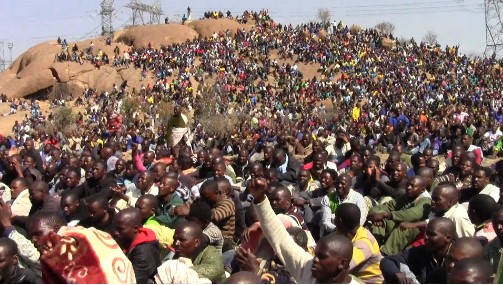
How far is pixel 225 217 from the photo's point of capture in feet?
17.9

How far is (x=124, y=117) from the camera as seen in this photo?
3091cm

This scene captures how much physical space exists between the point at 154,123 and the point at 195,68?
11.0 metres

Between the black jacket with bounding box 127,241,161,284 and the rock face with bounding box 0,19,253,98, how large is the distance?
114 feet

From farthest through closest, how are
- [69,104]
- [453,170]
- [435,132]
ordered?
[69,104], [435,132], [453,170]

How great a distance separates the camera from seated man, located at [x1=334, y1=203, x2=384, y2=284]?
3988 millimetres

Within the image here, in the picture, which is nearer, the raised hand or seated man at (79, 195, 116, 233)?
the raised hand

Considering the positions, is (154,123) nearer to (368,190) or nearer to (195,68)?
(195,68)

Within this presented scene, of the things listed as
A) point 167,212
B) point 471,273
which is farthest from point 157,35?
point 471,273

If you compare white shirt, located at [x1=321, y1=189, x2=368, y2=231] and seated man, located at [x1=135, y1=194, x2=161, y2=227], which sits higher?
seated man, located at [x1=135, y1=194, x2=161, y2=227]

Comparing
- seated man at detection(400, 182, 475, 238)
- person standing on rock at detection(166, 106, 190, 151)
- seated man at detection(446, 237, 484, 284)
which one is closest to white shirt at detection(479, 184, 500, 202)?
seated man at detection(400, 182, 475, 238)

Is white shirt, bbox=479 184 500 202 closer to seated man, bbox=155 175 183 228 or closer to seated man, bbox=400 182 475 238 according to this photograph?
seated man, bbox=400 182 475 238

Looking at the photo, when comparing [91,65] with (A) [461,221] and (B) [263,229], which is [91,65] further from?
(B) [263,229]

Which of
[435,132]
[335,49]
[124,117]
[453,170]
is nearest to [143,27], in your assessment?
[335,49]

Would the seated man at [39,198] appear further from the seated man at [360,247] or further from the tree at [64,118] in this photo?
the tree at [64,118]
